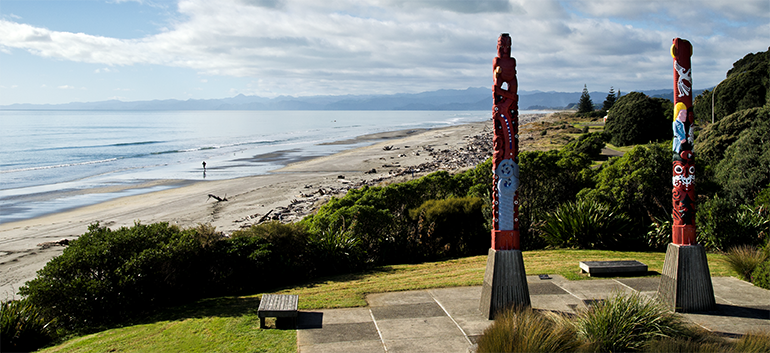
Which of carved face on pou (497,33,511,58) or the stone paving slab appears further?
the stone paving slab

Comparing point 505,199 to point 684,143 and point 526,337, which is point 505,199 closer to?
point 526,337

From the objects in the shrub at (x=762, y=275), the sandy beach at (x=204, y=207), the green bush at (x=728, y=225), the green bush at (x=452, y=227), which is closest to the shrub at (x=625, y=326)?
the shrub at (x=762, y=275)

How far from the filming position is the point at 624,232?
38.3 feet

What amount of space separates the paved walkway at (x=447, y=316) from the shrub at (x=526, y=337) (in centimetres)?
55

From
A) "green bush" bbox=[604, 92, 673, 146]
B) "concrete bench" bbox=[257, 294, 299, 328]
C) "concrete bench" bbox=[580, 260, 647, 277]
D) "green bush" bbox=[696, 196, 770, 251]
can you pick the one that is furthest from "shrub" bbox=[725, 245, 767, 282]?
"green bush" bbox=[604, 92, 673, 146]

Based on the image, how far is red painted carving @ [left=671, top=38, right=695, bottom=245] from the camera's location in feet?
23.1

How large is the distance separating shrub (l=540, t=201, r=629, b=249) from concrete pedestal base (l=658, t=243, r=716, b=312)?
14.6 ft

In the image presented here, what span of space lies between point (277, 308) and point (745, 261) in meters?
7.64

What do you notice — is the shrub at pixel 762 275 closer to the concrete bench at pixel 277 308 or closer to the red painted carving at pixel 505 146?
the red painted carving at pixel 505 146

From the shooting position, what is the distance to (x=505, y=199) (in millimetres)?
6824

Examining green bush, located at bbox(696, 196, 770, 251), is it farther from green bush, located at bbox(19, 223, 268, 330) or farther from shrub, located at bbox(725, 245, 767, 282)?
green bush, located at bbox(19, 223, 268, 330)

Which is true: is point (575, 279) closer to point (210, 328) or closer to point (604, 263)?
point (604, 263)

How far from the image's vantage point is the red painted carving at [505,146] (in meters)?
6.69

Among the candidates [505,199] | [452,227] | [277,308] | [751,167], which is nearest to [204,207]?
[452,227]
